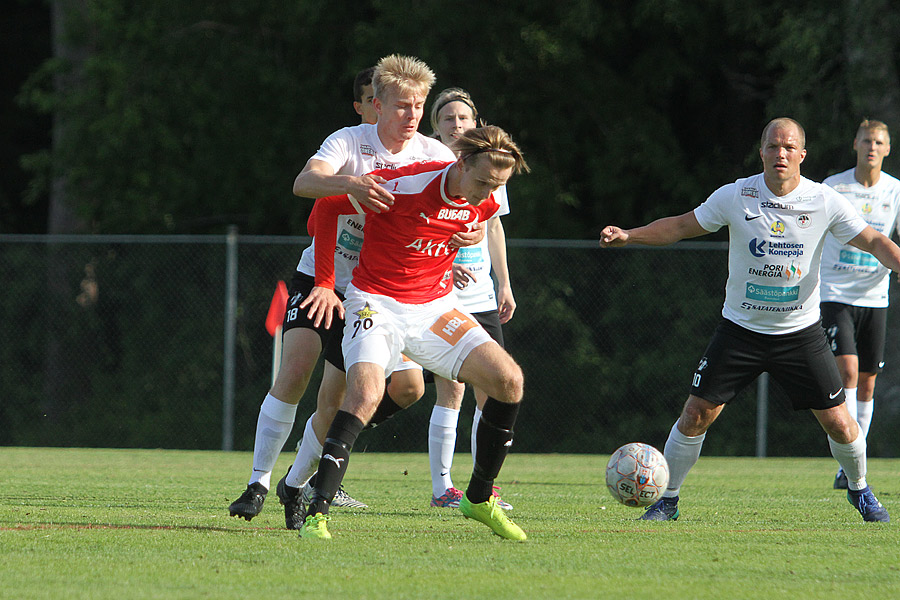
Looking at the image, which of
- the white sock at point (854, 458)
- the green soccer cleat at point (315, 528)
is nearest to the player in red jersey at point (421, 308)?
the green soccer cleat at point (315, 528)

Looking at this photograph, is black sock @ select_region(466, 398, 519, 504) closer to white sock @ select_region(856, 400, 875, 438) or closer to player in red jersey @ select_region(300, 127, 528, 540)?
player in red jersey @ select_region(300, 127, 528, 540)

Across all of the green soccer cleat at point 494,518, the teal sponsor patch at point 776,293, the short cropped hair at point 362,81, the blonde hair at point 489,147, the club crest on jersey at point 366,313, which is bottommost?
the green soccer cleat at point 494,518

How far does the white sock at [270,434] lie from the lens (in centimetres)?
557

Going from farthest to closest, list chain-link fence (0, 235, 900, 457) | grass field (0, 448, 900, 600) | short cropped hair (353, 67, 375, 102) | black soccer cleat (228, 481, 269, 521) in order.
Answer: chain-link fence (0, 235, 900, 457) < short cropped hair (353, 67, 375, 102) < black soccer cleat (228, 481, 269, 521) < grass field (0, 448, 900, 600)

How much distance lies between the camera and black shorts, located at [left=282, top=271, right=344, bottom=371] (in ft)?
18.6

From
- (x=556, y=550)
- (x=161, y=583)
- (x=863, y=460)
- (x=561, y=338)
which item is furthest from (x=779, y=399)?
(x=161, y=583)

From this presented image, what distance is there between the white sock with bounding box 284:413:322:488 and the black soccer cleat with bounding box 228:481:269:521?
177 millimetres

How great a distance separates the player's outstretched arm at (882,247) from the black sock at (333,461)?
290 cm

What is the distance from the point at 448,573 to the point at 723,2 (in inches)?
498

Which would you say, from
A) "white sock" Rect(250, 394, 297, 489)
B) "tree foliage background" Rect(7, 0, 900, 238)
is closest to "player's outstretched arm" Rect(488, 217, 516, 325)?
"white sock" Rect(250, 394, 297, 489)

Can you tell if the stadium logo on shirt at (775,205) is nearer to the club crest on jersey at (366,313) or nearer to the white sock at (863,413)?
the club crest on jersey at (366,313)

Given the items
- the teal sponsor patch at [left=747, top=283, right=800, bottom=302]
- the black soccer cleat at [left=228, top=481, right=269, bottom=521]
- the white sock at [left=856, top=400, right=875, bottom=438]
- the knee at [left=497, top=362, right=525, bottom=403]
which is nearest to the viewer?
the knee at [left=497, top=362, right=525, bottom=403]

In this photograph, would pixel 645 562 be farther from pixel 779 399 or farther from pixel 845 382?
pixel 779 399

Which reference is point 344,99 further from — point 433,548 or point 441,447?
point 433,548
